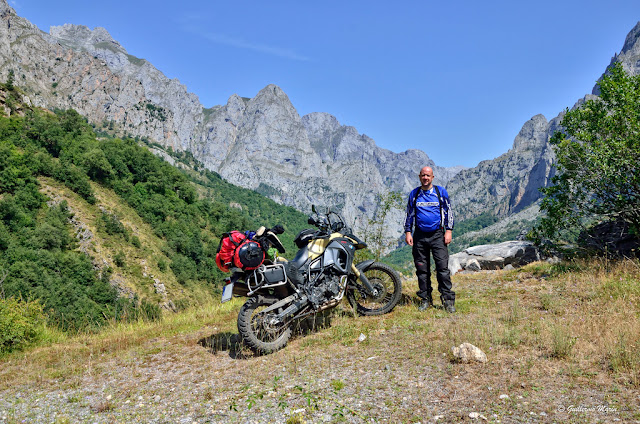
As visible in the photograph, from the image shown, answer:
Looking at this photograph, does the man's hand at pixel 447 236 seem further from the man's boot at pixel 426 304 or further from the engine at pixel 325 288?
the engine at pixel 325 288

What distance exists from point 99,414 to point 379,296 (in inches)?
177

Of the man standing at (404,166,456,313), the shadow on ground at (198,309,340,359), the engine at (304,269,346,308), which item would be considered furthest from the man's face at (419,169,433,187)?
the shadow on ground at (198,309,340,359)

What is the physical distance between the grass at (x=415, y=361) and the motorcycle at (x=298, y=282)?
0.34m

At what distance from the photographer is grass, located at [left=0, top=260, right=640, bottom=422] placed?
3133 millimetres

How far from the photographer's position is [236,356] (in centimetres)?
532

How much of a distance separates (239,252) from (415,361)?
2802 mm

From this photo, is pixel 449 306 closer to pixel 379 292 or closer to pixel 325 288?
pixel 379 292

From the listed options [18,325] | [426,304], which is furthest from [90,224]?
[426,304]

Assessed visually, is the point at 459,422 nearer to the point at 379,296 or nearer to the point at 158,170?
the point at 379,296

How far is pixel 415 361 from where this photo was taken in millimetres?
4223

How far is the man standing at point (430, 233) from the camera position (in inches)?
251

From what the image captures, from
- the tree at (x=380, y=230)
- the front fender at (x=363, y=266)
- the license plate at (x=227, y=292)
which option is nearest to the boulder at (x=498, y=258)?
the tree at (x=380, y=230)

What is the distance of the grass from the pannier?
51.7 inches

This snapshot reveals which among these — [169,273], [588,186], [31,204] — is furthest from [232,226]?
[588,186]
